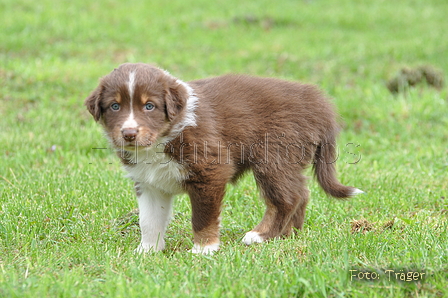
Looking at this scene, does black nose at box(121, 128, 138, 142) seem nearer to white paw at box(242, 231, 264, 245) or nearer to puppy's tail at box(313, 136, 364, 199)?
white paw at box(242, 231, 264, 245)

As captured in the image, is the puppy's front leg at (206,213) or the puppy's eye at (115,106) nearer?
the puppy's eye at (115,106)

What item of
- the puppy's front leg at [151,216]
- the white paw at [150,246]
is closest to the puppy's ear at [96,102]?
the puppy's front leg at [151,216]

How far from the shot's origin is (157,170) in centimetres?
439

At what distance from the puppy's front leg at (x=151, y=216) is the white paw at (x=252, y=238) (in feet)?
2.26

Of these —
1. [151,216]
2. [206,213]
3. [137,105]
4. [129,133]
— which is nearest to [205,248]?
[206,213]

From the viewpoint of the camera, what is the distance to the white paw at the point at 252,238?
4.55 m

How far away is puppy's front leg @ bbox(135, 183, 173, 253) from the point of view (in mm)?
4617

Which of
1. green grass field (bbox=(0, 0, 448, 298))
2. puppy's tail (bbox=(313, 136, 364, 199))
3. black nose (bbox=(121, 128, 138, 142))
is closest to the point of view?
green grass field (bbox=(0, 0, 448, 298))

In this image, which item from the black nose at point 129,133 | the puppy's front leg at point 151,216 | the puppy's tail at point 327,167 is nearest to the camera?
the black nose at point 129,133

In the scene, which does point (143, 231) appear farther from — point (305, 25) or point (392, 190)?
point (305, 25)

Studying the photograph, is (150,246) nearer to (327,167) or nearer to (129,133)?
(129,133)

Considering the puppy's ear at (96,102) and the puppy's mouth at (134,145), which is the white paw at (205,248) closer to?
the puppy's mouth at (134,145)

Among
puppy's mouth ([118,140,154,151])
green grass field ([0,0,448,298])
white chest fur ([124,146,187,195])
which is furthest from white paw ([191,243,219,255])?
puppy's mouth ([118,140,154,151])

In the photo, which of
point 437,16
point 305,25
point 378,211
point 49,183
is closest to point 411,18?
point 437,16
